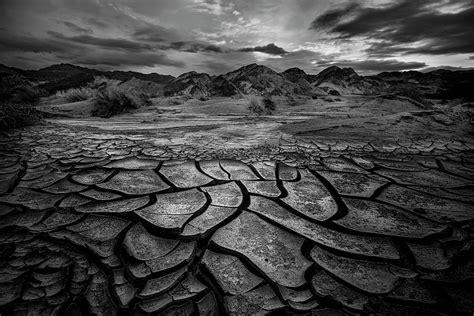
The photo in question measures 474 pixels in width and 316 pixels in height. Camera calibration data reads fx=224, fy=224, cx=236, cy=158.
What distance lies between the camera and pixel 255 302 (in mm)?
1040

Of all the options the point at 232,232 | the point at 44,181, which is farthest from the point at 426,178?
the point at 44,181

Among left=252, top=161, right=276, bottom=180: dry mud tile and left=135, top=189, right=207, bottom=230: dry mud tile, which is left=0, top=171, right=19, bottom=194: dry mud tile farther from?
left=252, top=161, right=276, bottom=180: dry mud tile

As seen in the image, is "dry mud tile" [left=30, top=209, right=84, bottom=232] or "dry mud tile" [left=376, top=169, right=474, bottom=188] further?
"dry mud tile" [left=376, top=169, right=474, bottom=188]

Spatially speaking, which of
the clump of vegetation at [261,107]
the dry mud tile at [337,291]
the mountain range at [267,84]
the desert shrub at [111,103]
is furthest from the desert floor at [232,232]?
the mountain range at [267,84]

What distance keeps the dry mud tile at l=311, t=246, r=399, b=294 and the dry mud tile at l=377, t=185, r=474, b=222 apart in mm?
863

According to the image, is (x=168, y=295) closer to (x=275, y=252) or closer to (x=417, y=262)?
(x=275, y=252)

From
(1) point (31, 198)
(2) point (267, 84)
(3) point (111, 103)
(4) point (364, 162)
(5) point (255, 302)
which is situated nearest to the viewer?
(5) point (255, 302)

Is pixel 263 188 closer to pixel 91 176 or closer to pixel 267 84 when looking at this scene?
pixel 91 176

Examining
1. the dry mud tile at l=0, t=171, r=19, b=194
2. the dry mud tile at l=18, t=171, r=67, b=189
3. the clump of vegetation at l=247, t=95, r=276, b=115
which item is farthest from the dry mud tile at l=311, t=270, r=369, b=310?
the clump of vegetation at l=247, t=95, r=276, b=115

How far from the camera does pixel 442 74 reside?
23422 millimetres

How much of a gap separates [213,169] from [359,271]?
171 centimetres

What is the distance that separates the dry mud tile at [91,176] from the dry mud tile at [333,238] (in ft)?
5.25

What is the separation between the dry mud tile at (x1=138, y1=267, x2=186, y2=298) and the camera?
1065mm

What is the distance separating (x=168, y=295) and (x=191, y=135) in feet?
11.4
